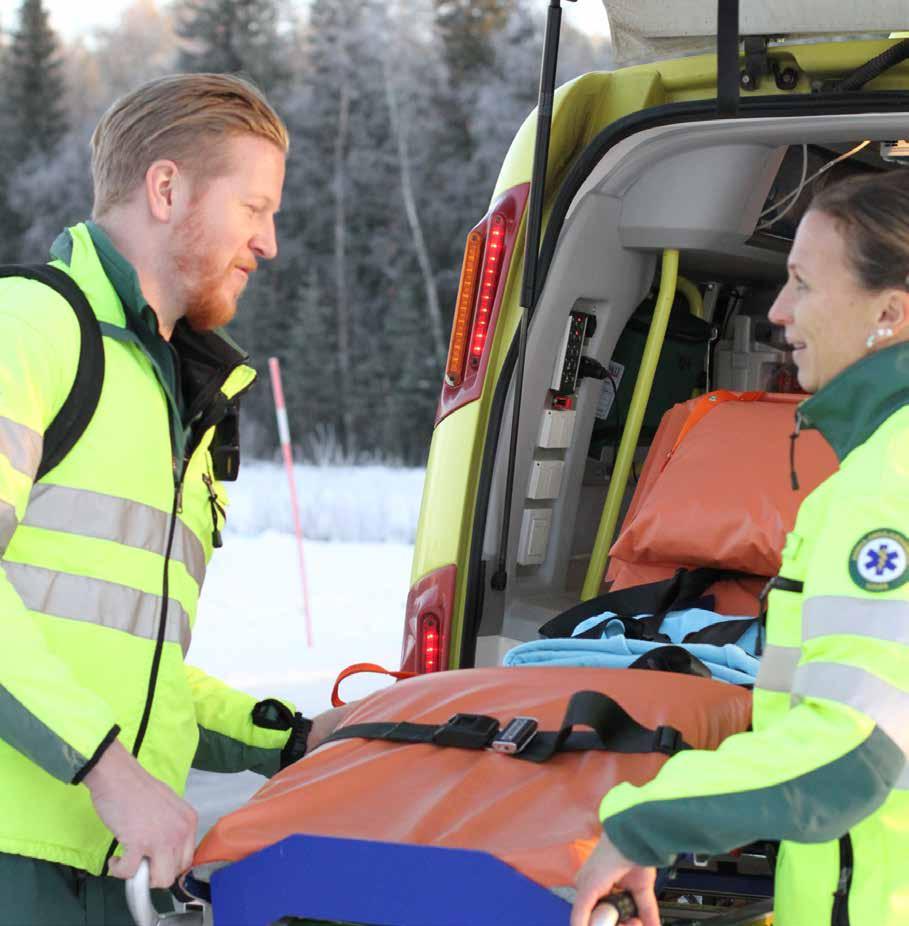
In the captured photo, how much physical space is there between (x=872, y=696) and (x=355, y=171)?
29247 millimetres

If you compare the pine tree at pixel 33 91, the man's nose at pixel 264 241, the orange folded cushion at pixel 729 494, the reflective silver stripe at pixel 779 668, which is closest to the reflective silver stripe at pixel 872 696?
the reflective silver stripe at pixel 779 668

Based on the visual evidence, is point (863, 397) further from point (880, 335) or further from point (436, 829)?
point (436, 829)

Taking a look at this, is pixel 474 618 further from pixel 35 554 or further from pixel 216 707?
pixel 35 554

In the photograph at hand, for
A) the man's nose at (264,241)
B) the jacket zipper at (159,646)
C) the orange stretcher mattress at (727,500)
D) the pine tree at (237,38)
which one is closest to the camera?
the jacket zipper at (159,646)

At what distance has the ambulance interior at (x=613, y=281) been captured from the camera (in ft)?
10.9

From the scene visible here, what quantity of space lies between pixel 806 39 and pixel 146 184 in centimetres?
169

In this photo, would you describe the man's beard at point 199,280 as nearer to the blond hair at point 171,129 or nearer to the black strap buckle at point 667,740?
the blond hair at point 171,129

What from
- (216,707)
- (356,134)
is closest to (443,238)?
(356,134)

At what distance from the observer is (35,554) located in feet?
6.24

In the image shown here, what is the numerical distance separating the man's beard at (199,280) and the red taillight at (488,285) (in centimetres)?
124

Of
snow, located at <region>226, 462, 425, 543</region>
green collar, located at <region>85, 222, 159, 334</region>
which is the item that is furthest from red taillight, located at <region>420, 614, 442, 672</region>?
snow, located at <region>226, 462, 425, 543</region>

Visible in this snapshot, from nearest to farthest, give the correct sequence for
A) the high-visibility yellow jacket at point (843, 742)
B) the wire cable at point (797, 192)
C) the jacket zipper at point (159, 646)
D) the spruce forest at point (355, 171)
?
the high-visibility yellow jacket at point (843, 742)
the jacket zipper at point (159, 646)
the wire cable at point (797, 192)
the spruce forest at point (355, 171)

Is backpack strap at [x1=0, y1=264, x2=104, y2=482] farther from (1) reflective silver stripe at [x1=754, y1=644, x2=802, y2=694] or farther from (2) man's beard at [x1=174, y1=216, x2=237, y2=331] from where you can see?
(1) reflective silver stripe at [x1=754, y1=644, x2=802, y2=694]

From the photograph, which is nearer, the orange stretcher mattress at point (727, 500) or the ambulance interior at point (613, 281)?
the orange stretcher mattress at point (727, 500)
